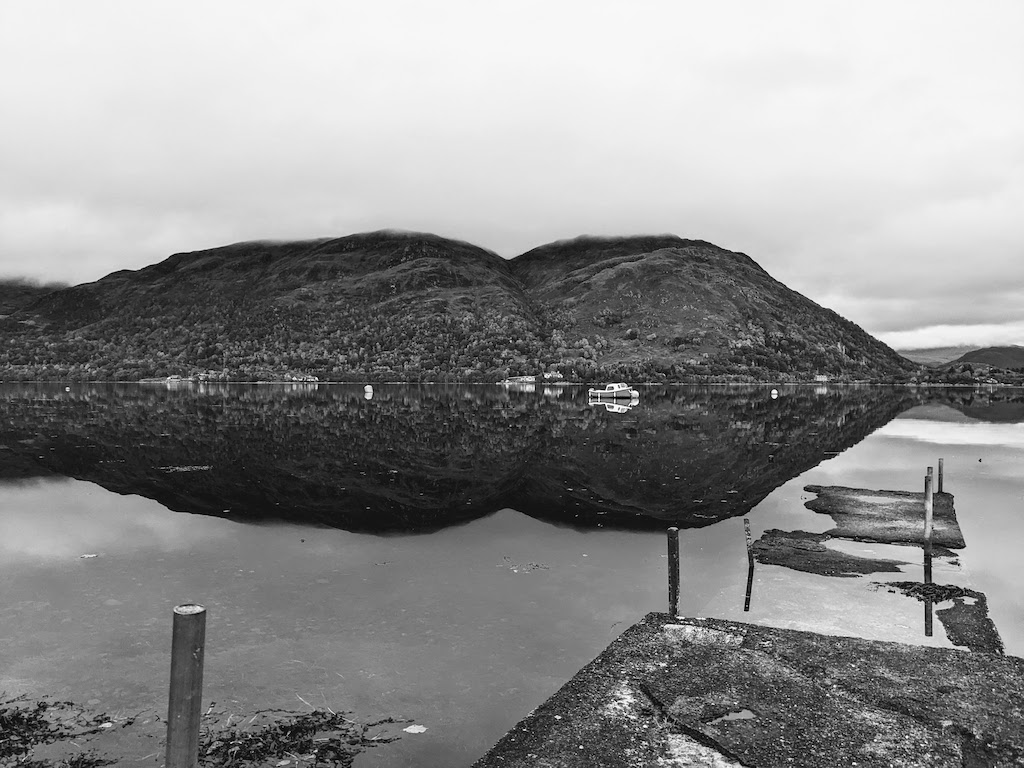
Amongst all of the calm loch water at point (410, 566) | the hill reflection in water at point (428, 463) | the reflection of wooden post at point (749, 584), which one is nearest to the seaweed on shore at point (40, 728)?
the calm loch water at point (410, 566)

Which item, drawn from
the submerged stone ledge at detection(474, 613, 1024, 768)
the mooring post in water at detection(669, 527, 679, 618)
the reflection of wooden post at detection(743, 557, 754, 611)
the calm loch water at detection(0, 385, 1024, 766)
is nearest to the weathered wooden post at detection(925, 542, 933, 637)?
the calm loch water at detection(0, 385, 1024, 766)

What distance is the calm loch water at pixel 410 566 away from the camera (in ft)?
52.1

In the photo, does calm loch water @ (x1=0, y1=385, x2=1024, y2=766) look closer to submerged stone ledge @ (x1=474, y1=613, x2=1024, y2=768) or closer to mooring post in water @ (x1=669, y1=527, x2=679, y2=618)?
mooring post in water @ (x1=669, y1=527, x2=679, y2=618)

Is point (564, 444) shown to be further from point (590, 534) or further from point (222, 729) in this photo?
point (222, 729)

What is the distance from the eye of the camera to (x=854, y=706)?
13195mm

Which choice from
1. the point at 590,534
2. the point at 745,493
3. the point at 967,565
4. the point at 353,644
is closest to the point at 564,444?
the point at 745,493

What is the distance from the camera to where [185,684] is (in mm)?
9031

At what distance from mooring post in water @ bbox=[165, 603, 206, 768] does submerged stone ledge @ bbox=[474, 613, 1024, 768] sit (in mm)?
4546

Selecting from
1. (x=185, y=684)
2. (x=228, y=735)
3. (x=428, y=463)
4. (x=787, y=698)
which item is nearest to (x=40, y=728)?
(x=228, y=735)

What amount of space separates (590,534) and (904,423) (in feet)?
286

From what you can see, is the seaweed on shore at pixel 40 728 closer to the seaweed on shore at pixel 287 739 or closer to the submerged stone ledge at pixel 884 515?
the seaweed on shore at pixel 287 739

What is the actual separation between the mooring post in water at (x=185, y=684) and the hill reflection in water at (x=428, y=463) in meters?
23.1

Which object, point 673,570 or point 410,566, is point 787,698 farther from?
point 410,566

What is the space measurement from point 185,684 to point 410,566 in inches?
671
